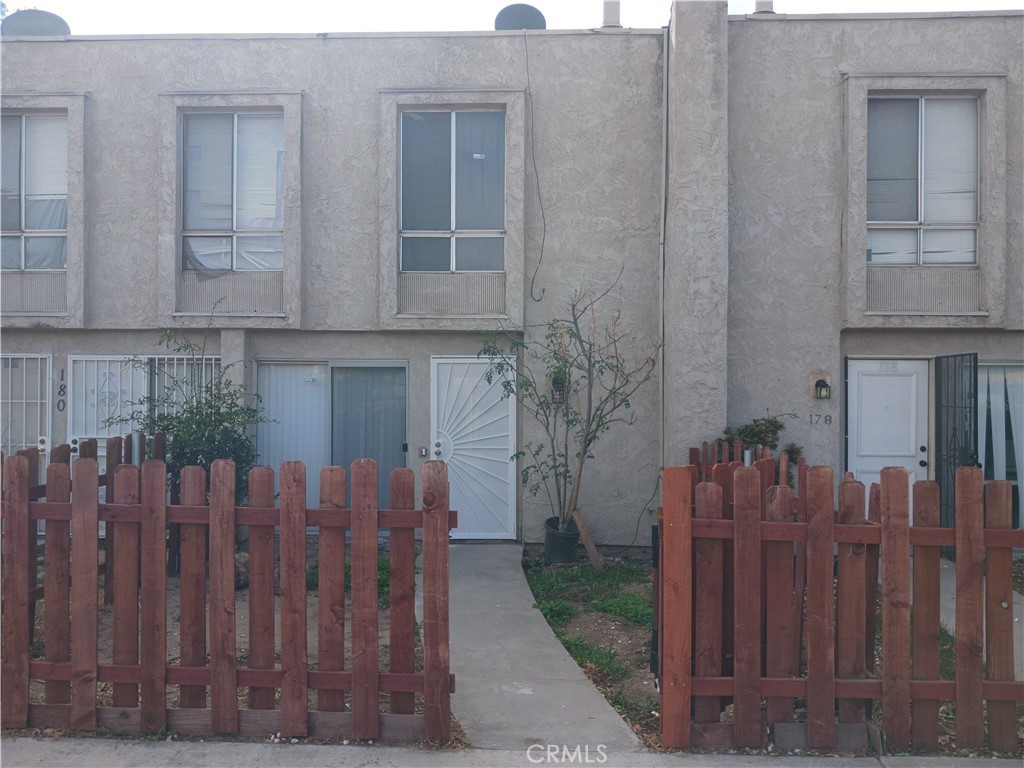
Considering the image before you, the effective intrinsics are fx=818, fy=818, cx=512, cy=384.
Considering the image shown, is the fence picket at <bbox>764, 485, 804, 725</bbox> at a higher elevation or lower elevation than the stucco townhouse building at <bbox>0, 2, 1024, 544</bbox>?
lower

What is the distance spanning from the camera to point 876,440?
389 inches

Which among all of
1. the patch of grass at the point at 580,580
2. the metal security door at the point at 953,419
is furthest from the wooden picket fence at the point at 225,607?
the metal security door at the point at 953,419

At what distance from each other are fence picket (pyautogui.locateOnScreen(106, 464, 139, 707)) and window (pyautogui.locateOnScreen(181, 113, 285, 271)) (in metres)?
6.19

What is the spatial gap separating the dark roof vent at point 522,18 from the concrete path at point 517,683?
23.9ft

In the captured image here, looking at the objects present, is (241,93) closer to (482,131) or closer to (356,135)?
(356,135)

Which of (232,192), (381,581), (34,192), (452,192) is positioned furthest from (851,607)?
(34,192)

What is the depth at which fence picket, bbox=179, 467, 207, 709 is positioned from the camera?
430cm

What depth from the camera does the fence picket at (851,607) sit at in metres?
4.13

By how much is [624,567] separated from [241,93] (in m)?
7.22

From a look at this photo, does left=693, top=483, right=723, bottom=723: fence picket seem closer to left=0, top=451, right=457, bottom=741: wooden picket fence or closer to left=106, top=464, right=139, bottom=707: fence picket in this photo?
left=0, top=451, right=457, bottom=741: wooden picket fence

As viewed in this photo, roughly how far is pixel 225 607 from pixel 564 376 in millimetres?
5852

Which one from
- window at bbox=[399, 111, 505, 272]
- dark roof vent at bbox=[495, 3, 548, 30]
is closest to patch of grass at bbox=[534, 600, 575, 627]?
window at bbox=[399, 111, 505, 272]

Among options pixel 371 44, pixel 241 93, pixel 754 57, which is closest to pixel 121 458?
pixel 241 93

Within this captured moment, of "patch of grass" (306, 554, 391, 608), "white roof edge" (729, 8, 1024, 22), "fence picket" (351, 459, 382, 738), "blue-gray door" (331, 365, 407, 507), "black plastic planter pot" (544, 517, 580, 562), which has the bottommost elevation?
"patch of grass" (306, 554, 391, 608)
